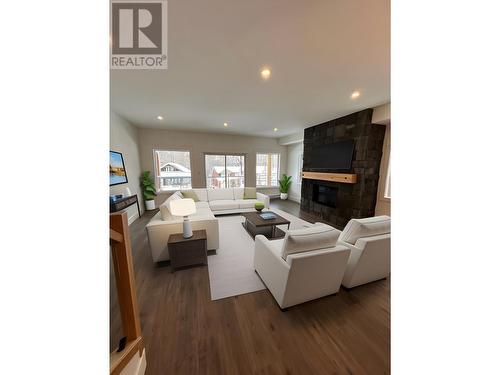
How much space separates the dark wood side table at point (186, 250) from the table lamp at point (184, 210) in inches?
3.8

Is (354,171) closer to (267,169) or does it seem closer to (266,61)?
(266,61)

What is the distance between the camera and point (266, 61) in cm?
182

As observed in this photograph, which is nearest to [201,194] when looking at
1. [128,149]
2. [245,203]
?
[245,203]

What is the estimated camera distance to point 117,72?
6.41 ft

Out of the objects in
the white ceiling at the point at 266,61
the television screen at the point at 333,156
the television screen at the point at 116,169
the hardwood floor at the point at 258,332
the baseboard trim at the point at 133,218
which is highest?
the white ceiling at the point at 266,61

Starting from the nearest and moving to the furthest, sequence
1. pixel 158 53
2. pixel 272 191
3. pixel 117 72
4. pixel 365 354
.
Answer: pixel 365 354
pixel 158 53
pixel 117 72
pixel 272 191

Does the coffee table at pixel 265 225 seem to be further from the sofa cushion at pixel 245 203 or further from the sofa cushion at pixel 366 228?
the sofa cushion at pixel 366 228

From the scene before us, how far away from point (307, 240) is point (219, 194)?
339 centimetres

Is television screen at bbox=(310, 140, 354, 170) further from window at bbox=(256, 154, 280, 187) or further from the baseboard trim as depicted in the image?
the baseboard trim

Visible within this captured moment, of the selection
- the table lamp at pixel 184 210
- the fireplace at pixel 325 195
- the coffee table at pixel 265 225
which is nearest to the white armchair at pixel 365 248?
the coffee table at pixel 265 225

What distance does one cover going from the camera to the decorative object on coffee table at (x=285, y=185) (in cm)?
623
